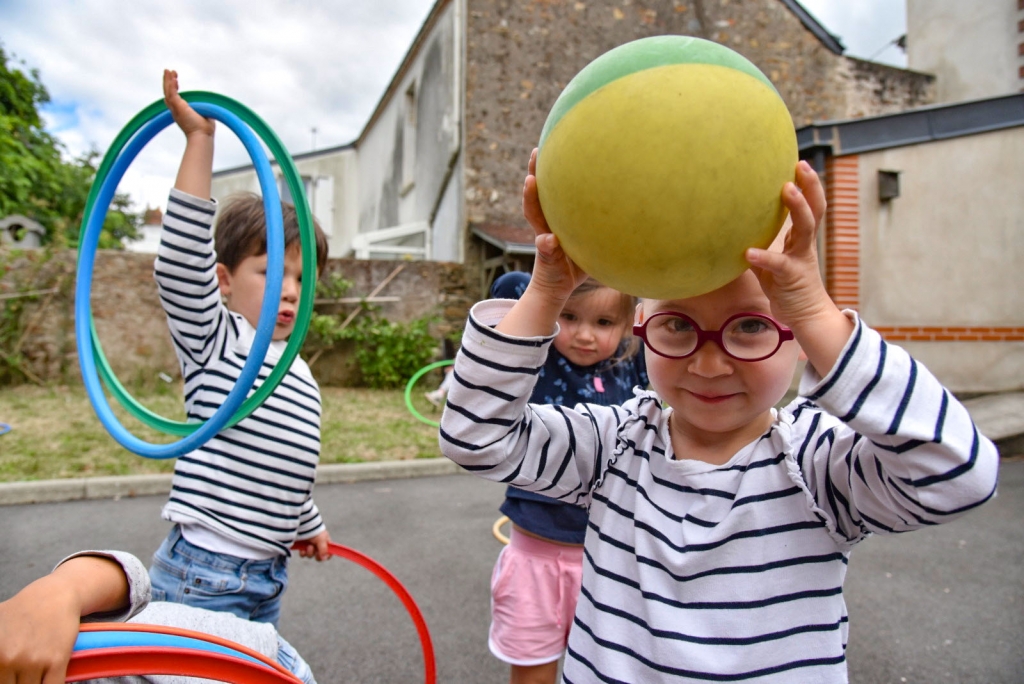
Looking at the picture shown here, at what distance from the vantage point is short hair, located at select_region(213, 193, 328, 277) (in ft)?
7.70

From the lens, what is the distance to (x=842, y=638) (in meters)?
1.27

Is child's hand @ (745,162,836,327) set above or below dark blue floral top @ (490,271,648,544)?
above

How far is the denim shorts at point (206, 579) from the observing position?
6.30ft

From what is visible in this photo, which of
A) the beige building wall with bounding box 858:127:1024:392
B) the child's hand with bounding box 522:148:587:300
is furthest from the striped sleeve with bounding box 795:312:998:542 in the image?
the beige building wall with bounding box 858:127:1024:392

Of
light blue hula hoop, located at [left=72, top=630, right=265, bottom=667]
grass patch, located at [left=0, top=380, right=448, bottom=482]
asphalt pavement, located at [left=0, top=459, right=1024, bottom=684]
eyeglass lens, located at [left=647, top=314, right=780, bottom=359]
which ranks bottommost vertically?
asphalt pavement, located at [left=0, top=459, right=1024, bottom=684]

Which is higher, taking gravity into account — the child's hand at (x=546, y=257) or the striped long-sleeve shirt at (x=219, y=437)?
the child's hand at (x=546, y=257)

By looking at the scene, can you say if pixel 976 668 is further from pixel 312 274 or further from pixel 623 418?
pixel 312 274

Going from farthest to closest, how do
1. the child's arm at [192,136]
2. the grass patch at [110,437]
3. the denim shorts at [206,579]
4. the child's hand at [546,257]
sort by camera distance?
1. the grass patch at [110,437]
2. the child's arm at [192,136]
3. the denim shorts at [206,579]
4. the child's hand at [546,257]

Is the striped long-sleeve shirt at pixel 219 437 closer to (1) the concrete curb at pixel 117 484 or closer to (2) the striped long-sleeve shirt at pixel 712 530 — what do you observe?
(2) the striped long-sleeve shirt at pixel 712 530

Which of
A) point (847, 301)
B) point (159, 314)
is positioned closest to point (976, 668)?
point (847, 301)

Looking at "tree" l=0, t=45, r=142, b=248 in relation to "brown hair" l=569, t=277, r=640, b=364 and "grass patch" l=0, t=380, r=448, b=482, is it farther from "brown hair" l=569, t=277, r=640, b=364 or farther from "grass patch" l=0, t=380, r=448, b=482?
"brown hair" l=569, t=277, r=640, b=364

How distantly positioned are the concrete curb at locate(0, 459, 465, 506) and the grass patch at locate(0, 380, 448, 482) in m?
0.19

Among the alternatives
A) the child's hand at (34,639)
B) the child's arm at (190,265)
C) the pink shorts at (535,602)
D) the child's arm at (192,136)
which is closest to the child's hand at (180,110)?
the child's arm at (192,136)

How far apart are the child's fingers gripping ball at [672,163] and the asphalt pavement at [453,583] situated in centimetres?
269
